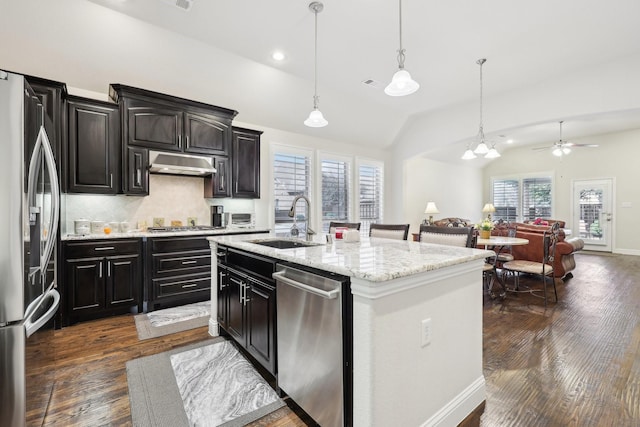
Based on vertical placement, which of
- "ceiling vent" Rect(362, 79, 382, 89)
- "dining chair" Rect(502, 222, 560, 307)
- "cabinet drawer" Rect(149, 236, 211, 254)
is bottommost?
"dining chair" Rect(502, 222, 560, 307)

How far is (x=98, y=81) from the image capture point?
3.64 metres

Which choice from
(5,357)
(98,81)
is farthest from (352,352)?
(98,81)

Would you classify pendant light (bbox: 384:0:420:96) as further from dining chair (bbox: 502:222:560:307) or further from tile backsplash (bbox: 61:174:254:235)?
tile backsplash (bbox: 61:174:254:235)

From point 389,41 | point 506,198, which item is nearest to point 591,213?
point 506,198

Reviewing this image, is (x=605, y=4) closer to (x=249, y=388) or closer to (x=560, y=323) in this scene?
(x=560, y=323)

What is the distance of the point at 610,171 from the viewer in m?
8.20

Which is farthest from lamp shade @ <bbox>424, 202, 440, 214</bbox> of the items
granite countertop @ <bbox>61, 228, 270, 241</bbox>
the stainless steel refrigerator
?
the stainless steel refrigerator

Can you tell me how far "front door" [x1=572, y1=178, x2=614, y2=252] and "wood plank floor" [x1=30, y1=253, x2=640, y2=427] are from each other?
18.8 ft

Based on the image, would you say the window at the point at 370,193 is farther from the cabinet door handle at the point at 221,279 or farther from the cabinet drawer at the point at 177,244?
the cabinet door handle at the point at 221,279

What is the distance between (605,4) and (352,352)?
438 cm

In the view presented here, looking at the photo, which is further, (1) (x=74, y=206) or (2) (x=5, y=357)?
(1) (x=74, y=206)

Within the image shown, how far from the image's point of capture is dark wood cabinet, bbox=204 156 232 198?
14.3ft

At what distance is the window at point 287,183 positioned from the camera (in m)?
5.48

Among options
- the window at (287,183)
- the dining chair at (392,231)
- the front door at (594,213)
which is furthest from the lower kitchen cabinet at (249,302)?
the front door at (594,213)
